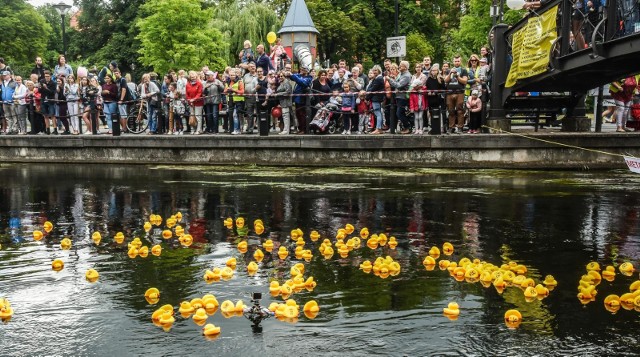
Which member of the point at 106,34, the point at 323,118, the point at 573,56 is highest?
the point at 106,34

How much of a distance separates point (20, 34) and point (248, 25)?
88.6 ft

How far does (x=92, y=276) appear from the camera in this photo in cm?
743

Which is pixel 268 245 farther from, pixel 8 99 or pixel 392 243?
pixel 8 99

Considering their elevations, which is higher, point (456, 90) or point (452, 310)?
point (456, 90)

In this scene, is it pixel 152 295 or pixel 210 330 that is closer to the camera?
pixel 210 330

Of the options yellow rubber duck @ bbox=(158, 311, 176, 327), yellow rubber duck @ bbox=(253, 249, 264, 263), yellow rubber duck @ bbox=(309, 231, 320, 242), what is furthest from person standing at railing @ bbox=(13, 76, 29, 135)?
yellow rubber duck @ bbox=(158, 311, 176, 327)

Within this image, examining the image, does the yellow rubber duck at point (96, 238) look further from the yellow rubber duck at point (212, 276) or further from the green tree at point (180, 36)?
the green tree at point (180, 36)

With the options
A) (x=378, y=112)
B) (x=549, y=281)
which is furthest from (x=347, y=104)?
(x=549, y=281)

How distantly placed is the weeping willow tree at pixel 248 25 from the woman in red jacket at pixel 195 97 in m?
29.7

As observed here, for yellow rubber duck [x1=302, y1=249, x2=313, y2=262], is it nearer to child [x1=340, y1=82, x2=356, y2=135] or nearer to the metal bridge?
the metal bridge

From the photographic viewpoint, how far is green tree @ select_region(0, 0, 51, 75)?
63.2 m

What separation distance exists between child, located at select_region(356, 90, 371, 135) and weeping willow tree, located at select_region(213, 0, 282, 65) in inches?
1233

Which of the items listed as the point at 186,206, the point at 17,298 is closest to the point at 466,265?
the point at 17,298

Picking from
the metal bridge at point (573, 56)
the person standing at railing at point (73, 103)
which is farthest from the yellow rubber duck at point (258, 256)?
the person standing at railing at point (73, 103)
